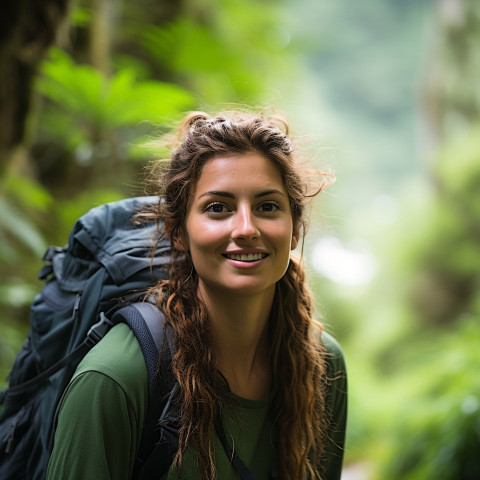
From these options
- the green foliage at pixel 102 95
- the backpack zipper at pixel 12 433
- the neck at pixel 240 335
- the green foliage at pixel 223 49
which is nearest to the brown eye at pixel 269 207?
the neck at pixel 240 335

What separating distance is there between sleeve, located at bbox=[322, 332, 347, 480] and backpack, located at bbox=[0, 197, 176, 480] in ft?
1.94

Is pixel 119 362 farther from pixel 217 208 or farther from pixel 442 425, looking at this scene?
pixel 442 425

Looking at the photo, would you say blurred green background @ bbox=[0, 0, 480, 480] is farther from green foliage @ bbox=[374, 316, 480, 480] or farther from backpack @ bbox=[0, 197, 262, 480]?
backpack @ bbox=[0, 197, 262, 480]

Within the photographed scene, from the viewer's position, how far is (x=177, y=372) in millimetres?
1321

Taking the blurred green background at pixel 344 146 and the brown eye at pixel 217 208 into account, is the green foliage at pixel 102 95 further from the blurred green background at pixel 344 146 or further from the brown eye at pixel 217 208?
the brown eye at pixel 217 208

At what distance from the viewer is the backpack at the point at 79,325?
1.35 m

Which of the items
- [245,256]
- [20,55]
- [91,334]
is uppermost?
[20,55]

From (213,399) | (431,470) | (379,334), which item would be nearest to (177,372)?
(213,399)

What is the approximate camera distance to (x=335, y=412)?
1718 mm

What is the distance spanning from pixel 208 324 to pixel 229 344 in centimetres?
9

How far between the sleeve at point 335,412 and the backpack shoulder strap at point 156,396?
58 cm

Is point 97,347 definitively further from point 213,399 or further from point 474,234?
point 474,234

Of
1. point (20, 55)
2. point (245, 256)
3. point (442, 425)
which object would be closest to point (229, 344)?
point (245, 256)

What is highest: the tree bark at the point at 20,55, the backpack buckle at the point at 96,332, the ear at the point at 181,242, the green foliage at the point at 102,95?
the tree bark at the point at 20,55
